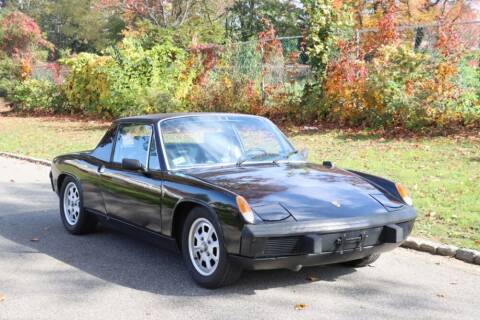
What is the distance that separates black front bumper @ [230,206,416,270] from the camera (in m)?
4.48

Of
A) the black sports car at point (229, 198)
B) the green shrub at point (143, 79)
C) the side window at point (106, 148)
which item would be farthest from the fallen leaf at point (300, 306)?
the green shrub at point (143, 79)

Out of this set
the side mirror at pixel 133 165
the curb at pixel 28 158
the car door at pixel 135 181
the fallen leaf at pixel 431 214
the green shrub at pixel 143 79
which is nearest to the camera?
the car door at pixel 135 181

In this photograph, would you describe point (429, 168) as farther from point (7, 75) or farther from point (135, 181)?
point (7, 75)

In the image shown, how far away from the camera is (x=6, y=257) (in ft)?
19.6

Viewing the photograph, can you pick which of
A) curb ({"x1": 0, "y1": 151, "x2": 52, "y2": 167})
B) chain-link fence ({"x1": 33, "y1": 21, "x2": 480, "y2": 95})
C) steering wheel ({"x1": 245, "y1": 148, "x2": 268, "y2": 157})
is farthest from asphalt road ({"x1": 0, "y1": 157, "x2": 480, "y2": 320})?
chain-link fence ({"x1": 33, "y1": 21, "x2": 480, "y2": 95})

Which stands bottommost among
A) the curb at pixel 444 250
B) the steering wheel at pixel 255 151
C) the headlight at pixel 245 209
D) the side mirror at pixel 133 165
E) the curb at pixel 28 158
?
the curb at pixel 28 158

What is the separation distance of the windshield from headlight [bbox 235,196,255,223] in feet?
3.67

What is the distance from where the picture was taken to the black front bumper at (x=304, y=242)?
4480mm

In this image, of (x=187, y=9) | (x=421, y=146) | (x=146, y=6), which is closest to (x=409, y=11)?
(x=187, y=9)

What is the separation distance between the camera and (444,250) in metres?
6.02

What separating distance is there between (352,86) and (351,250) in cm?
1116

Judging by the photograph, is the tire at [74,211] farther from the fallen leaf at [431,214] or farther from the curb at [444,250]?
the fallen leaf at [431,214]

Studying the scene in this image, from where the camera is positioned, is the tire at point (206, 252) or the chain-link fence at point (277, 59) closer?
the tire at point (206, 252)

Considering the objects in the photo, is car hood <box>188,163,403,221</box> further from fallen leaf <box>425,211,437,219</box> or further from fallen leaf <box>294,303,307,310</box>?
fallen leaf <box>425,211,437,219</box>
